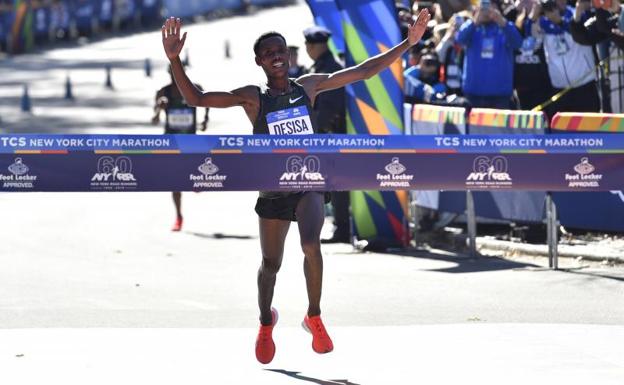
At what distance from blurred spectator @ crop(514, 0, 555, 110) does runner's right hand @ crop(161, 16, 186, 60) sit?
826 cm

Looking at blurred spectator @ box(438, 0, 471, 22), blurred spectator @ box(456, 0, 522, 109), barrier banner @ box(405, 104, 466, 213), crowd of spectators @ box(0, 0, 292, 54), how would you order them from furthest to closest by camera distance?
crowd of spectators @ box(0, 0, 292, 54) → blurred spectator @ box(438, 0, 471, 22) → blurred spectator @ box(456, 0, 522, 109) → barrier banner @ box(405, 104, 466, 213)

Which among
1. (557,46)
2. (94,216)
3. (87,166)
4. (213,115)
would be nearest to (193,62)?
(213,115)

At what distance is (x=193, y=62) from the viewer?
4178cm

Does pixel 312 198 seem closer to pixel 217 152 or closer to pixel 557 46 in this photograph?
pixel 217 152

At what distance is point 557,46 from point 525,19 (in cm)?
76

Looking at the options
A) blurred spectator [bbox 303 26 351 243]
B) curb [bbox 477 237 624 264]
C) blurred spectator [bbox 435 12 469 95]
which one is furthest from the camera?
blurred spectator [bbox 435 12 469 95]

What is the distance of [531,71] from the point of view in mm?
17047

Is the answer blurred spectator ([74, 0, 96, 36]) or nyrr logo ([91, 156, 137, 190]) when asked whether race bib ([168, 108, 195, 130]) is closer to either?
nyrr logo ([91, 156, 137, 190])

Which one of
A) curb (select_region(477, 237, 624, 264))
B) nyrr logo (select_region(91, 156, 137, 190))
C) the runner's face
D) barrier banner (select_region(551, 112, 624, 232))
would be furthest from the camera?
nyrr logo (select_region(91, 156, 137, 190))

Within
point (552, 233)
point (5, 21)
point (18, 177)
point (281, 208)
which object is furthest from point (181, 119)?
point (5, 21)

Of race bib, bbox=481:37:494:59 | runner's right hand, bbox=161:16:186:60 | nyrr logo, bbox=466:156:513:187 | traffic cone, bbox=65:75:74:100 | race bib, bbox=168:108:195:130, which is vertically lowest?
traffic cone, bbox=65:75:74:100

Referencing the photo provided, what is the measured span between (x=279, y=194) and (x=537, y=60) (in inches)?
309

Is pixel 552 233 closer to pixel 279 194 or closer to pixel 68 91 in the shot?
pixel 279 194

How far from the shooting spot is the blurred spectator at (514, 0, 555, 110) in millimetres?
17016
